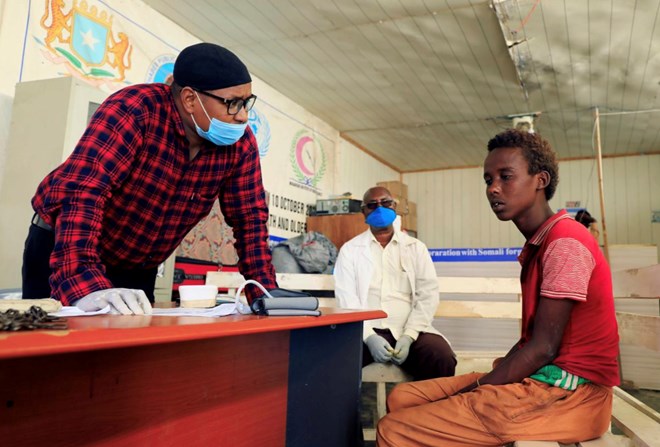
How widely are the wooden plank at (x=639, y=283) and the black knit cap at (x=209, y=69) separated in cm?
162

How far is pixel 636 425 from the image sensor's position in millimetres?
1599

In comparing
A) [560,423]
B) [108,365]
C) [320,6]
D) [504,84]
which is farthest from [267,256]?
[504,84]

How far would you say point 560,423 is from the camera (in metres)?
1.32

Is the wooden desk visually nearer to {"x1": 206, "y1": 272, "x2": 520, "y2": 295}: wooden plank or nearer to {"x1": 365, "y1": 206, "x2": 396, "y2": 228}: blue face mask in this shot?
{"x1": 365, "y1": 206, "x2": 396, "y2": 228}: blue face mask

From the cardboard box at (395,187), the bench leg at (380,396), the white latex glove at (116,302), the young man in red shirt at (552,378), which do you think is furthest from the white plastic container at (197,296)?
the cardboard box at (395,187)

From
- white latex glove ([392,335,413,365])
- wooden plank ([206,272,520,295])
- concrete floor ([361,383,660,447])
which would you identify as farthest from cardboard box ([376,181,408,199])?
white latex glove ([392,335,413,365])

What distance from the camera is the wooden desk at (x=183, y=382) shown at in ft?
2.52

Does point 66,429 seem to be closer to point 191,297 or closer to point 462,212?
point 191,297

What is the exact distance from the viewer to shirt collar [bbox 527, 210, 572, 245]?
58.3 inches

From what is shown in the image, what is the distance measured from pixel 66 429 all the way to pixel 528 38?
473 centimetres

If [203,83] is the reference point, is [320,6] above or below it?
above

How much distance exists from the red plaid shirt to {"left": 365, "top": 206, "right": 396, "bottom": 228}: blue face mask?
4.54 ft

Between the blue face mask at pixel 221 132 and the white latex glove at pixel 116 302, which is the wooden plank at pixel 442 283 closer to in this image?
the blue face mask at pixel 221 132

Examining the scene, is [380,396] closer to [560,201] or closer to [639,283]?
[639,283]
